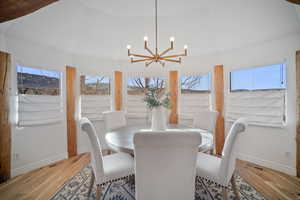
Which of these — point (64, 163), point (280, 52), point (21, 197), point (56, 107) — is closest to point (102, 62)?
point (56, 107)

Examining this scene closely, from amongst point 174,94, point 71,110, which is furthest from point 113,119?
point 174,94

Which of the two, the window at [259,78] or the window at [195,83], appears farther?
the window at [195,83]

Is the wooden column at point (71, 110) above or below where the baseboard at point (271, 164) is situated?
above

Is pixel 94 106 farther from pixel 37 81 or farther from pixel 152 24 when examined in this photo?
pixel 152 24

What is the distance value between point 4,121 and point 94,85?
1.74 m

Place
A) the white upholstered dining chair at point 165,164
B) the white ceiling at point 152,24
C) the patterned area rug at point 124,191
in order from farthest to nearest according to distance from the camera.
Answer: the white ceiling at point 152,24, the patterned area rug at point 124,191, the white upholstered dining chair at point 165,164

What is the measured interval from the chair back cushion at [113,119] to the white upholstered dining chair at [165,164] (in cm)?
162

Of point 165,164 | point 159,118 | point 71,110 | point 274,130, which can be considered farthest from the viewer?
point 71,110

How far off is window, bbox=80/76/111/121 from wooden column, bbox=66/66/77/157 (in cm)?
19

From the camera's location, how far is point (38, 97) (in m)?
2.65

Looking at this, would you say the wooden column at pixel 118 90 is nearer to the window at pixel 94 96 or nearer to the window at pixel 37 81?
the window at pixel 94 96

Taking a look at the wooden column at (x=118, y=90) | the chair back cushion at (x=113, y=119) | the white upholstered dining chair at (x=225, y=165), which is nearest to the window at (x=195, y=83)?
the wooden column at (x=118, y=90)

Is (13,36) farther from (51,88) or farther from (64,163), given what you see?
(64,163)

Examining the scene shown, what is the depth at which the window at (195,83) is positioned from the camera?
3600mm
